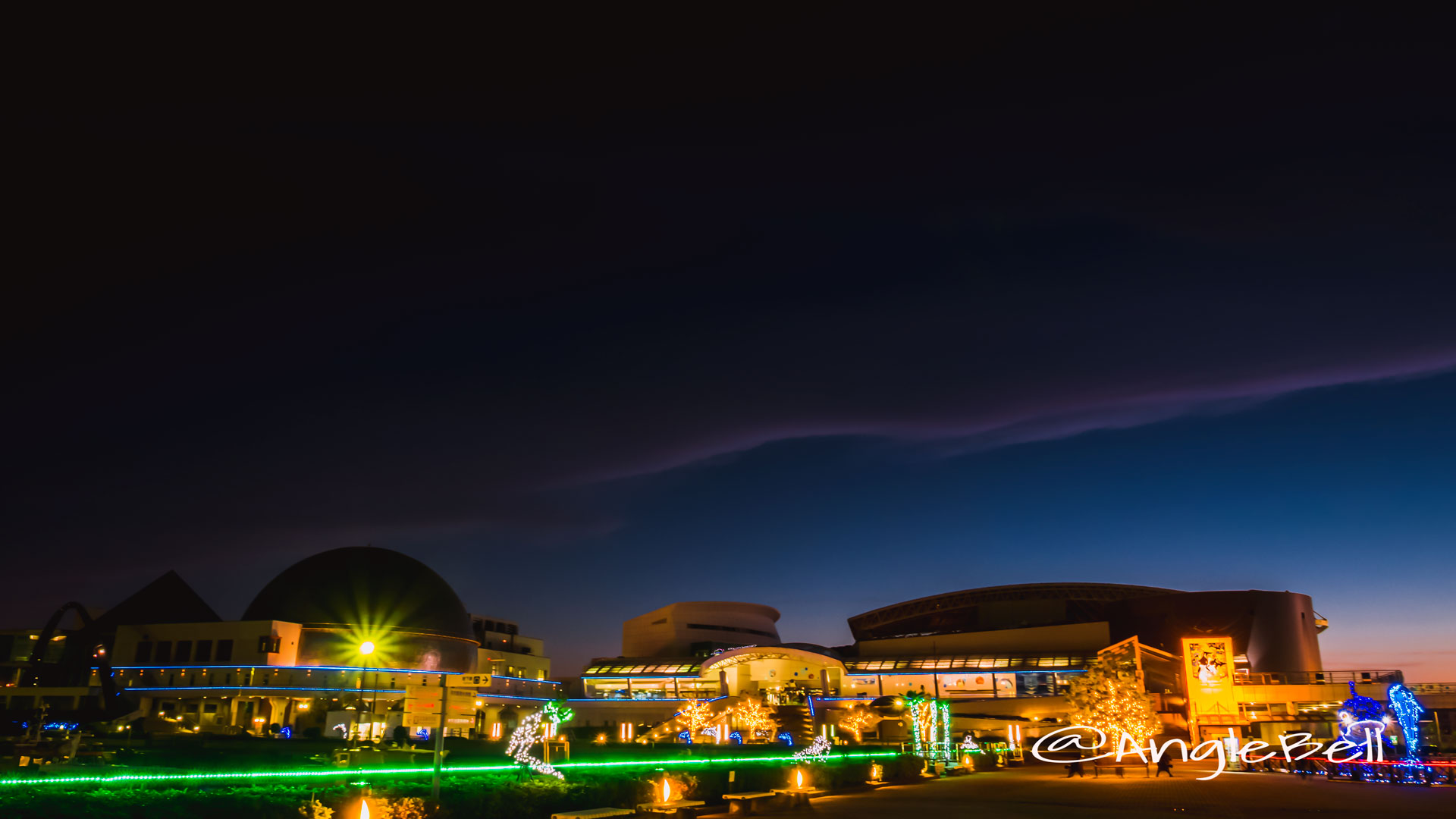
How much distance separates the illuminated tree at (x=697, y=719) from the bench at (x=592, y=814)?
34.0 metres

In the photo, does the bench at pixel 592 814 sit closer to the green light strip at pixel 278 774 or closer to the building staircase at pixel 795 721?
the green light strip at pixel 278 774

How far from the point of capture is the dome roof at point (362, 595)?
241 feet

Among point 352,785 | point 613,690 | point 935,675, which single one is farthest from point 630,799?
point 613,690

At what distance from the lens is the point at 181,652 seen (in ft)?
232

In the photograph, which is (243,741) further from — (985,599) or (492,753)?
(985,599)

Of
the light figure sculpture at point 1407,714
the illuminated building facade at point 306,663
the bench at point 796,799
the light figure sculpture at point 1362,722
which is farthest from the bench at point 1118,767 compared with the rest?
the illuminated building facade at point 306,663

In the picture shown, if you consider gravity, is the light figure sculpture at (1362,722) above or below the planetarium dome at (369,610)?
below

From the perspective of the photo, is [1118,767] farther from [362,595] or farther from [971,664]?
[362,595]

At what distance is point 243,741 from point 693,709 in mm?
25217

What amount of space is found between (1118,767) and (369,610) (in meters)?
56.9

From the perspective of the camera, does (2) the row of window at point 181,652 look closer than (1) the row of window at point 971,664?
Yes

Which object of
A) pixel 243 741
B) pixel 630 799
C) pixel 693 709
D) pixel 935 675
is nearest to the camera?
pixel 630 799

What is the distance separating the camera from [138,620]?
94.5 metres

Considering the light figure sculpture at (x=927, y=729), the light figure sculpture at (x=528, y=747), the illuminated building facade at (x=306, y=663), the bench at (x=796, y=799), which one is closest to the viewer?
the light figure sculpture at (x=528, y=747)
